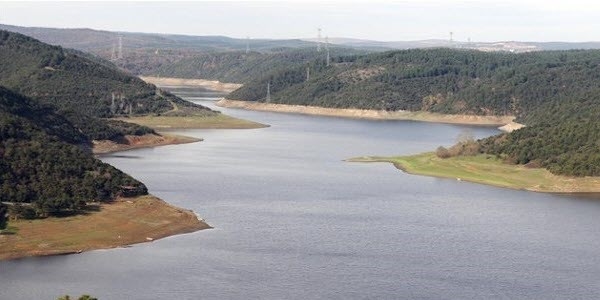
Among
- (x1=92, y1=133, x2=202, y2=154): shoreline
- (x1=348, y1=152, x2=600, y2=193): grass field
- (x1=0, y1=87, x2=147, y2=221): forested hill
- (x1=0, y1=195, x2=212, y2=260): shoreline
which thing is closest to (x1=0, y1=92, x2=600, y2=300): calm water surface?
(x1=0, y1=195, x2=212, y2=260): shoreline

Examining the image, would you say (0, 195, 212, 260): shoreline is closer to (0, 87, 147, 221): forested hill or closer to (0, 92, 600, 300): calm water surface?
(0, 87, 147, 221): forested hill

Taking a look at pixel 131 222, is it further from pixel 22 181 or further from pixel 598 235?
pixel 598 235

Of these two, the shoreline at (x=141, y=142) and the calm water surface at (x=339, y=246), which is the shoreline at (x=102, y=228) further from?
the shoreline at (x=141, y=142)

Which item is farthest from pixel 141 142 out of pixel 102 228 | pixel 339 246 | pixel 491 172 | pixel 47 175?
pixel 339 246

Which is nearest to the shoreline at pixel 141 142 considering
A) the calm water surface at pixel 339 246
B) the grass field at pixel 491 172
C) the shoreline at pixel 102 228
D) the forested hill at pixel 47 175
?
the calm water surface at pixel 339 246

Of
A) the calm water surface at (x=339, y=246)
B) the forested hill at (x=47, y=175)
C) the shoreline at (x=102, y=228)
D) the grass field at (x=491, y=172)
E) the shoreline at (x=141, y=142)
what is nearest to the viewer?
the calm water surface at (x=339, y=246)

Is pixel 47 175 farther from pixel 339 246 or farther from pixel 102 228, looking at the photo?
pixel 339 246
